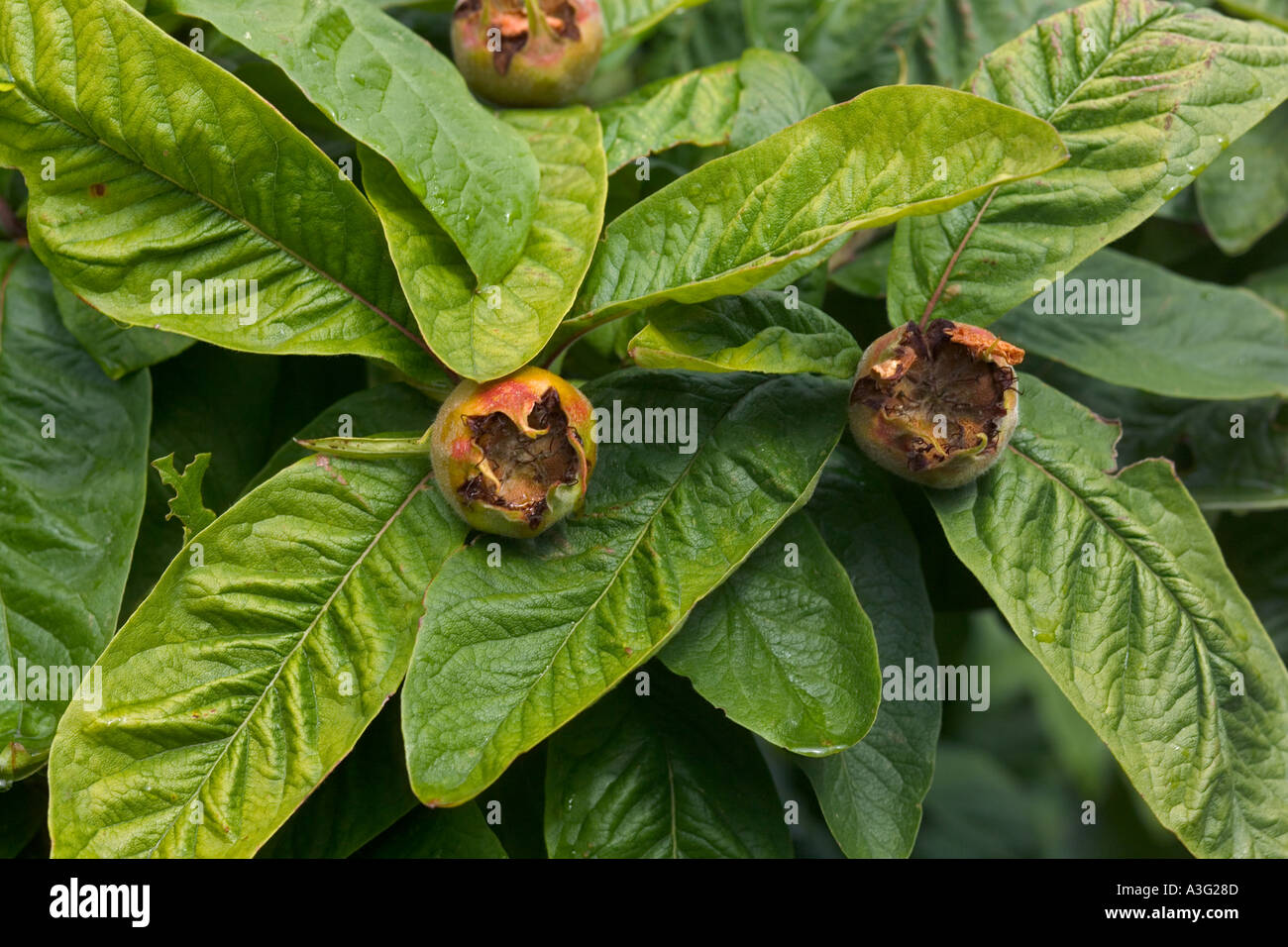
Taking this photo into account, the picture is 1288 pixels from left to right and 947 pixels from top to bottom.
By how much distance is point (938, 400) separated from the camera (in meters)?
1.14

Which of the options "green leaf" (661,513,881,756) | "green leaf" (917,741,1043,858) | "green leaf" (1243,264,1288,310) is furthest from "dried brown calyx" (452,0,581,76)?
"green leaf" (917,741,1043,858)

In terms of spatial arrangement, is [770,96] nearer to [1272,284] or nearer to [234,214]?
[234,214]

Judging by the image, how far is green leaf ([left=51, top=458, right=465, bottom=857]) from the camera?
1033mm

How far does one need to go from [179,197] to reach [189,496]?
0.31m

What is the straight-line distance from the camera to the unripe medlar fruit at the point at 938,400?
1.11 metres

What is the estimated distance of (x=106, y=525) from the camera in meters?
1.22

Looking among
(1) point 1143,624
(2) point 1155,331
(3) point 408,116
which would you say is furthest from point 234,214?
(2) point 1155,331

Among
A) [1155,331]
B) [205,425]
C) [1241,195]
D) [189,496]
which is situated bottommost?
[189,496]

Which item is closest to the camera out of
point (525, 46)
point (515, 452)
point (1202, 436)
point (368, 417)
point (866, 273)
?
point (515, 452)

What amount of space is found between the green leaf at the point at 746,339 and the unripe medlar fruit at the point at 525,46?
0.40 m

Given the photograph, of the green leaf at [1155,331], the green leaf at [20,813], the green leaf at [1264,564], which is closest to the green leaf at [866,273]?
the green leaf at [1155,331]

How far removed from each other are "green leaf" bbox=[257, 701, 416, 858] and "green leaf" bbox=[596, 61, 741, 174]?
72cm
